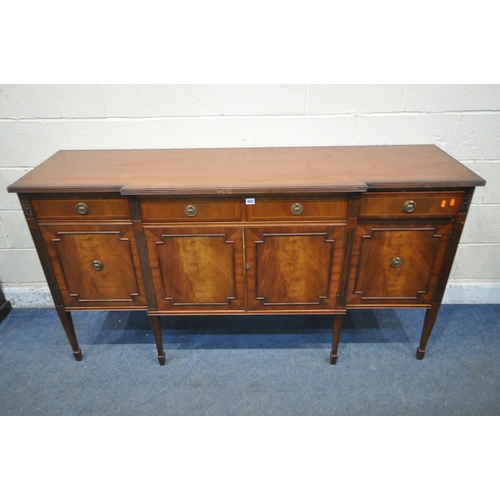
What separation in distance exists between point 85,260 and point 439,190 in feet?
4.83

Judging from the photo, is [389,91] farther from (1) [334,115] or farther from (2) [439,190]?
(2) [439,190]

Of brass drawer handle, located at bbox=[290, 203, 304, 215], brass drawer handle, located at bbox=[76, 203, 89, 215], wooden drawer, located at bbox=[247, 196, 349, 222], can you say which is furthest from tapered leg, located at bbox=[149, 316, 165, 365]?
brass drawer handle, located at bbox=[290, 203, 304, 215]

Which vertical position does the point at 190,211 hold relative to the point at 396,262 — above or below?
above

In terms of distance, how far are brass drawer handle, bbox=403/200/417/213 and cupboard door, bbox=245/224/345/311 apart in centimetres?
25

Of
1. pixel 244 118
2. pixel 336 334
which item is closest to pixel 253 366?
pixel 336 334

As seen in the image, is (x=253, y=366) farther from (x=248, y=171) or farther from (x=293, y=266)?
(x=248, y=171)

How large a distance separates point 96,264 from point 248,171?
76 centimetres

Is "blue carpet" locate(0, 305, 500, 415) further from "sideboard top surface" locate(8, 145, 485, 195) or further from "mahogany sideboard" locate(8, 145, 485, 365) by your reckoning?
"sideboard top surface" locate(8, 145, 485, 195)

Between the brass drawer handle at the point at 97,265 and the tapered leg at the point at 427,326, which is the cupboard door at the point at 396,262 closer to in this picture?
the tapered leg at the point at 427,326

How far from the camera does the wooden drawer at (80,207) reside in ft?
4.73

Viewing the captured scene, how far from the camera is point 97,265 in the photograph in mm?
1586

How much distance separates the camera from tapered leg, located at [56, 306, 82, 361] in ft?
5.71

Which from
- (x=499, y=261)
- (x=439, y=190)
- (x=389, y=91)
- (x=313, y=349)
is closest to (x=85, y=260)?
(x=313, y=349)

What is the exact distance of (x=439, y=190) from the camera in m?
1.42
